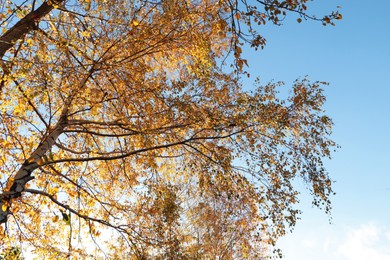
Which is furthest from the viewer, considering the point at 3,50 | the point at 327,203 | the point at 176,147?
the point at 176,147

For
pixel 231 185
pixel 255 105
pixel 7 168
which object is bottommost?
pixel 7 168

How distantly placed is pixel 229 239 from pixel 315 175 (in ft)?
35.8

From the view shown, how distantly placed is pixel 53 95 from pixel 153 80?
261cm

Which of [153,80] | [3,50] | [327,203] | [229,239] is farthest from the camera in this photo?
[229,239]

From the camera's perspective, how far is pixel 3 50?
25.2ft

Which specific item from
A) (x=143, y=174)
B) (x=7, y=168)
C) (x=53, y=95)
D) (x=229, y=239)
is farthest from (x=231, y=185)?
(x=229, y=239)

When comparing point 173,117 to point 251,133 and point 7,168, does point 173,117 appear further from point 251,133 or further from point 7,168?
point 7,168

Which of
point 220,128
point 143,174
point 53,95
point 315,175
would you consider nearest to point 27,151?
point 53,95

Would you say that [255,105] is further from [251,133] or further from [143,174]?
[143,174]

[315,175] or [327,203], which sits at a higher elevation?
[315,175]

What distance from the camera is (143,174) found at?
37.7 feet

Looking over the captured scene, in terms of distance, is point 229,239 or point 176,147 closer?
point 176,147

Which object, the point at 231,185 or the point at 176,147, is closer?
the point at 231,185

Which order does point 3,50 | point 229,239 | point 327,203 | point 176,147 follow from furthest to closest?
point 229,239
point 176,147
point 327,203
point 3,50
